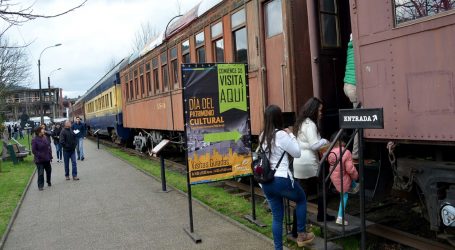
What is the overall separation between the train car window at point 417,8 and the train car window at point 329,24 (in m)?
2.07

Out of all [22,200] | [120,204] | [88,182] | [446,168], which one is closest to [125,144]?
[88,182]

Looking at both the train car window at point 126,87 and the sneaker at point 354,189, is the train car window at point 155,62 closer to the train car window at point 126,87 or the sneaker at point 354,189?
the train car window at point 126,87

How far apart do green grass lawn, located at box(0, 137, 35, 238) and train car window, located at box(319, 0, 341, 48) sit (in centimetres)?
554

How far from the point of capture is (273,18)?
6738mm

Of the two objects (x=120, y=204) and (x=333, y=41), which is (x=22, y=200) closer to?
(x=120, y=204)

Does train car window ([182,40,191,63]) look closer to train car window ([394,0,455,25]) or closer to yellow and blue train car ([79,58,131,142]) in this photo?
train car window ([394,0,455,25])

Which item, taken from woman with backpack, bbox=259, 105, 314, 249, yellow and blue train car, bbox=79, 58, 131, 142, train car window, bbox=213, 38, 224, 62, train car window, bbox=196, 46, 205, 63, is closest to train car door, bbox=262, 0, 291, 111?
train car window, bbox=213, 38, 224, 62

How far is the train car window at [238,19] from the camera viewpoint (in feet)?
24.4

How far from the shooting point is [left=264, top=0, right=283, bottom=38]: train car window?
258 inches

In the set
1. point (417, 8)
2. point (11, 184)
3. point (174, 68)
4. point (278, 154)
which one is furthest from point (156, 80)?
point (417, 8)

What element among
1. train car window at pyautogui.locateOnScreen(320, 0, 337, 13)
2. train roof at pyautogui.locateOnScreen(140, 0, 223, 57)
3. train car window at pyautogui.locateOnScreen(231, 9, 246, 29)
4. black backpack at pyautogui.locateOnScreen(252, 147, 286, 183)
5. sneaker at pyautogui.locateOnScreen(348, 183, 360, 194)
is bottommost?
sneaker at pyautogui.locateOnScreen(348, 183, 360, 194)

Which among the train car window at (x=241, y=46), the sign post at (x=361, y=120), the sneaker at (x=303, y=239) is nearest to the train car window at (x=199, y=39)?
the train car window at (x=241, y=46)

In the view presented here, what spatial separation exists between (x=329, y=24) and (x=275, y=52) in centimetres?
88

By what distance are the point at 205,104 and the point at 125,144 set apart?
678 inches
